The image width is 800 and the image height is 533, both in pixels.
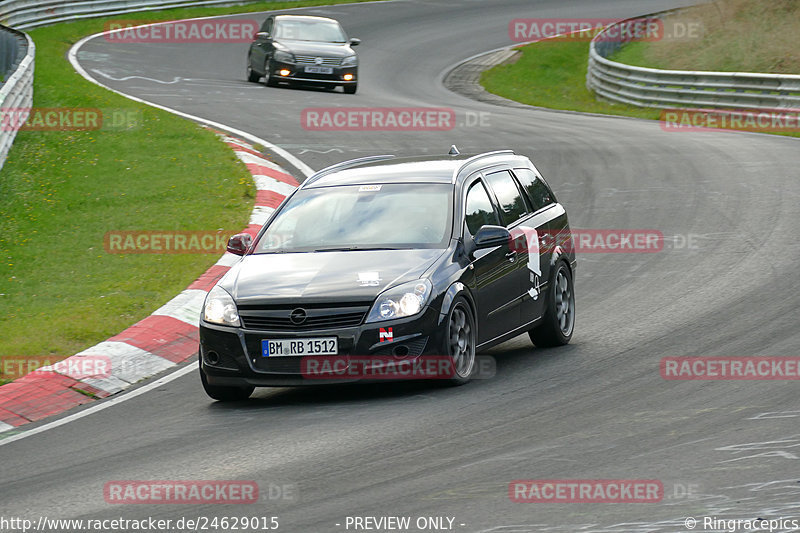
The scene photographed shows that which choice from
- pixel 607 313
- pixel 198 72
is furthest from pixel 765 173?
pixel 198 72

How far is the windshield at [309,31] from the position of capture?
97.3ft

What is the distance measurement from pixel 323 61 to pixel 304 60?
0.43 meters

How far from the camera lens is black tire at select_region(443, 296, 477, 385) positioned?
858 centimetres

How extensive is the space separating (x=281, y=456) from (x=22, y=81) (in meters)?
14.2

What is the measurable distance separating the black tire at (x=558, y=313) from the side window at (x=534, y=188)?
567 millimetres

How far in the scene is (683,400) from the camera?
802cm

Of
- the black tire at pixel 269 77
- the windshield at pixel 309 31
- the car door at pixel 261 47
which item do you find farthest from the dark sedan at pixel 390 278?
the windshield at pixel 309 31
